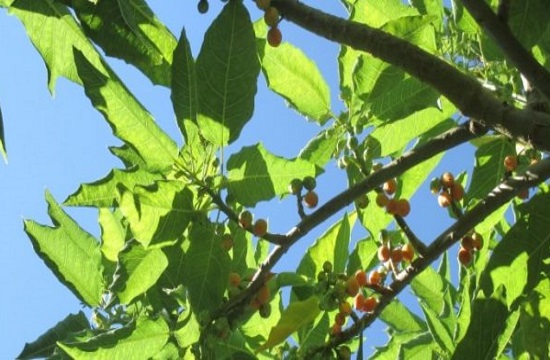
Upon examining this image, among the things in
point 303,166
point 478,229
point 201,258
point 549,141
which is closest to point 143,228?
point 201,258

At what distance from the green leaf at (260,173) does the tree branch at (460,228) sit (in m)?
0.42

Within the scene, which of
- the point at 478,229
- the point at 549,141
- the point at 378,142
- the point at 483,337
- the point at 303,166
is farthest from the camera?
the point at 478,229

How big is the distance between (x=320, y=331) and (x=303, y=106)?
72cm

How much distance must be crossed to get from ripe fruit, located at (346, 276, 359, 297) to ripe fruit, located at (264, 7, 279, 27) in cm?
82

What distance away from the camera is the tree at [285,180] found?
6.79 feet

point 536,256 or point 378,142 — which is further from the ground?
point 378,142

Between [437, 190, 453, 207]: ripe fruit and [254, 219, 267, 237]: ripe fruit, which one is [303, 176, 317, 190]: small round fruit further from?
[437, 190, 453, 207]: ripe fruit

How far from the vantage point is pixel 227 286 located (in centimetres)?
235

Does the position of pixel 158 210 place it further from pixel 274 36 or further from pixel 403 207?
pixel 403 207

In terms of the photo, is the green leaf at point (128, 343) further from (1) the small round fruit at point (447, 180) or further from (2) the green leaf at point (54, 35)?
(1) the small round fruit at point (447, 180)

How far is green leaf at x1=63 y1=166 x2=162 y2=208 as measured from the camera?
7.38 feet

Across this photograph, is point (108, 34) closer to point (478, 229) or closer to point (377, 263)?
point (377, 263)

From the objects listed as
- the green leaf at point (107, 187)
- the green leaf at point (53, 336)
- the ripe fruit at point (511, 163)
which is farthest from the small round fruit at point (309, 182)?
the green leaf at point (53, 336)

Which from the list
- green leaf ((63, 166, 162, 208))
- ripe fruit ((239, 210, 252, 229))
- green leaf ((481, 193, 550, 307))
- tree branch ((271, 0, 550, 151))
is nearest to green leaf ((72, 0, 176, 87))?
green leaf ((63, 166, 162, 208))
